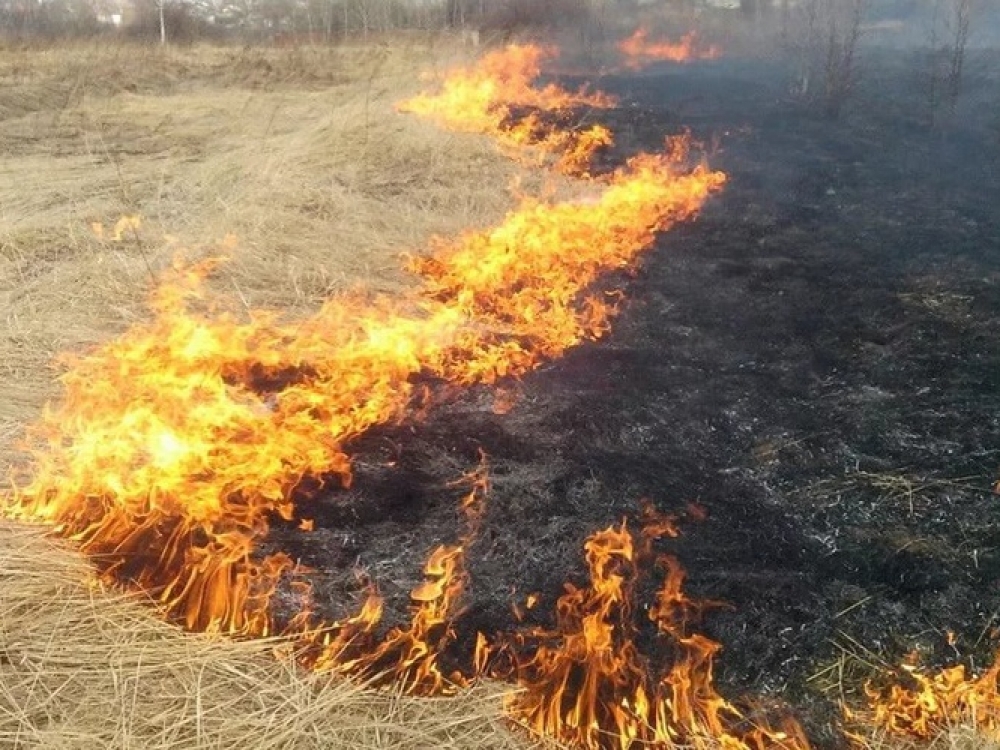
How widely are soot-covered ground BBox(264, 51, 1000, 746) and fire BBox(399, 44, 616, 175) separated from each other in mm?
3644

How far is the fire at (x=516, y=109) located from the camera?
34.8ft

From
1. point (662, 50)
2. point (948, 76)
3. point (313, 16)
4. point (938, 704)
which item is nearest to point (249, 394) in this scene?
point (938, 704)

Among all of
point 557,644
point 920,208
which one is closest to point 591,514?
point 557,644

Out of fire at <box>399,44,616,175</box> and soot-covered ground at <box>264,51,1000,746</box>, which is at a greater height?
fire at <box>399,44,616,175</box>

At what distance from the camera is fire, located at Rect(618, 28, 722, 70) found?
19.4m

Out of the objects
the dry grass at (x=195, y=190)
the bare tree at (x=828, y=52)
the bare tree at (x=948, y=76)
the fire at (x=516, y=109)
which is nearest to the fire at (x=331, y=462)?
the dry grass at (x=195, y=190)

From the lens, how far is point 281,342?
5.49 meters

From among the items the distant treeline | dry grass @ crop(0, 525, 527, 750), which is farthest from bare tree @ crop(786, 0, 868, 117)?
dry grass @ crop(0, 525, 527, 750)

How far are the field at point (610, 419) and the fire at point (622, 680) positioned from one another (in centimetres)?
10

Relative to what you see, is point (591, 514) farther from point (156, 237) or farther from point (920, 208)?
point (920, 208)

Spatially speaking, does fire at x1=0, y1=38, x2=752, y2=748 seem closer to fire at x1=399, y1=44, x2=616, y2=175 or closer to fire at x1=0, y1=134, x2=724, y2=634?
fire at x1=0, y1=134, x2=724, y2=634

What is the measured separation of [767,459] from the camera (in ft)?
13.5

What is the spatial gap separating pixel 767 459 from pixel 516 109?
932 centimetres

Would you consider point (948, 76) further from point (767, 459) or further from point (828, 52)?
point (767, 459)
